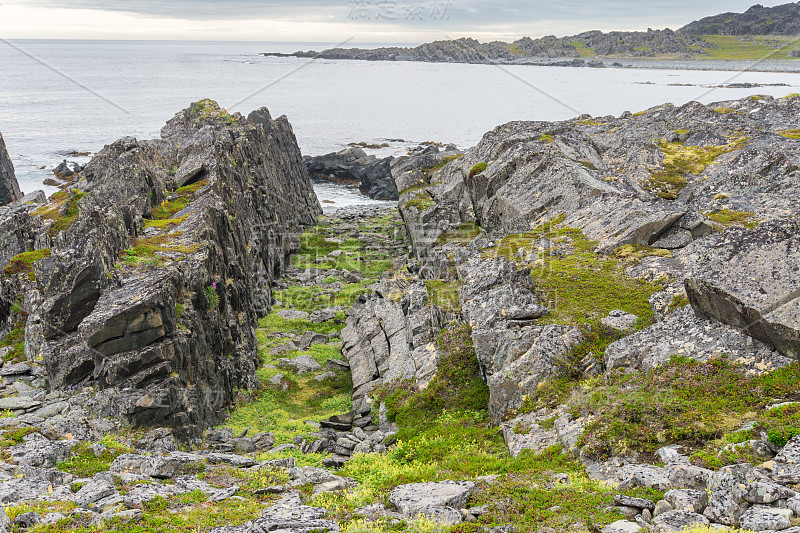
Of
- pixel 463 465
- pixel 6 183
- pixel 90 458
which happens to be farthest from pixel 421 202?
pixel 6 183

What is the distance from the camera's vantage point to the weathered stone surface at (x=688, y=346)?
52.0ft

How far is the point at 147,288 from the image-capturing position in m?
24.7

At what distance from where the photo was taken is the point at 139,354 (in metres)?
23.4

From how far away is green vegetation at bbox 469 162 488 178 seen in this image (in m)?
51.9

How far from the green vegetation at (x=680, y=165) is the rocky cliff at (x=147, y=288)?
107 ft

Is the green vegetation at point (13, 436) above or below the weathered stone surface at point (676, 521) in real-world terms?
below

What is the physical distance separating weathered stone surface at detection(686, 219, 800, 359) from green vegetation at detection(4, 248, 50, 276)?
1293 inches

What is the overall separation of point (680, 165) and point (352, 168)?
76.5 meters

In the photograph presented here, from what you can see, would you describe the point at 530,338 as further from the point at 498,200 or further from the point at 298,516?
the point at 498,200

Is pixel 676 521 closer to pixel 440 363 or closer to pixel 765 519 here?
pixel 765 519

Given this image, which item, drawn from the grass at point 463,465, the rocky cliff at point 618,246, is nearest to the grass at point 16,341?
the grass at point 463,465

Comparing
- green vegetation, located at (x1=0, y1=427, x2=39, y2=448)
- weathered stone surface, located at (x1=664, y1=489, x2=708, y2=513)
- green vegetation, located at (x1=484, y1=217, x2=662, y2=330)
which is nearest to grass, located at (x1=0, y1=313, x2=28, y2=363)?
green vegetation, located at (x1=0, y1=427, x2=39, y2=448)

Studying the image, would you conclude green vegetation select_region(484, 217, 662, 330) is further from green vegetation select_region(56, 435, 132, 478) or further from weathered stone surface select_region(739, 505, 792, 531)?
green vegetation select_region(56, 435, 132, 478)

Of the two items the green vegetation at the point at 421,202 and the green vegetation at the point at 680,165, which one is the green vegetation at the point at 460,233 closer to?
the green vegetation at the point at 421,202
